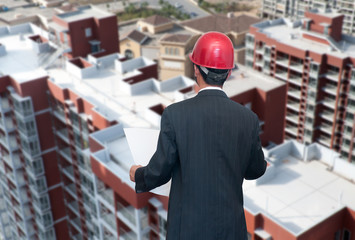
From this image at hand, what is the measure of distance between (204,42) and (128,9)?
4662 inches

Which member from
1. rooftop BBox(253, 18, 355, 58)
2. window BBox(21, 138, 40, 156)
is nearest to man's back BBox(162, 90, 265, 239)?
window BBox(21, 138, 40, 156)

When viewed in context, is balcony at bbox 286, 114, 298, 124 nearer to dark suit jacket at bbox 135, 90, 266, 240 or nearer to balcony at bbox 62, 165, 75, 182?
balcony at bbox 62, 165, 75, 182

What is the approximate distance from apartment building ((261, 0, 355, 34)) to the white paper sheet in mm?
90276

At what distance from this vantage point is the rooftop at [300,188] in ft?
86.6

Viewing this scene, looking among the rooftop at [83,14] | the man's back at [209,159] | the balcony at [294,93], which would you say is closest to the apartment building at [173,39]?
the balcony at [294,93]

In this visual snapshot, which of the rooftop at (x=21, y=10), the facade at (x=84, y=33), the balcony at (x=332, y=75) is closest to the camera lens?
the facade at (x=84, y=33)

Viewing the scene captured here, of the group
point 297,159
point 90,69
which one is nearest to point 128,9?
point 90,69

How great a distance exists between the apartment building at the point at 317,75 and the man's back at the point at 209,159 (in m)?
49.4

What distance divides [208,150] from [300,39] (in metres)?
55.9

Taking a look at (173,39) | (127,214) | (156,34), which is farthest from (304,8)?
(127,214)

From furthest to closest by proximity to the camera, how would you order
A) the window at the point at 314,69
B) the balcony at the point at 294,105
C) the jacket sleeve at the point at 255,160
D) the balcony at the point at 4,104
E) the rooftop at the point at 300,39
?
1. the balcony at the point at 294,105
2. the rooftop at the point at 300,39
3. the window at the point at 314,69
4. the balcony at the point at 4,104
5. the jacket sleeve at the point at 255,160

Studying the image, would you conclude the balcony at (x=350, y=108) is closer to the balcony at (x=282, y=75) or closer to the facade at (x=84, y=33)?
the balcony at (x=282, y=75)

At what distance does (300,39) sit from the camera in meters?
60.1

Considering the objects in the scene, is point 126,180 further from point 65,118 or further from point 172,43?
point 172,43
